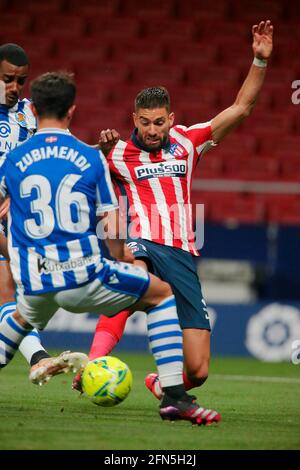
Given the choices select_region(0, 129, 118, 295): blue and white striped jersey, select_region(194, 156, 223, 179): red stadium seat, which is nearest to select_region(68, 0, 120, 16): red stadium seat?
select_region(194, 156, 223, 179): red stadium seat

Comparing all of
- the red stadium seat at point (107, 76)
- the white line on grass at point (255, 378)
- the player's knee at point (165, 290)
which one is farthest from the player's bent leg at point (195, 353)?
the red stadium seat at point (107, 76)

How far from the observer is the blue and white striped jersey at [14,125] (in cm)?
668

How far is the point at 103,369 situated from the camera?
585cm

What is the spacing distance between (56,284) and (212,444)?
115 centimetres

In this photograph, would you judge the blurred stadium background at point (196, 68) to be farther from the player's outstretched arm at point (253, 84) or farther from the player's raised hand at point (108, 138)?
A: the player's raised hand at point (108, 138)

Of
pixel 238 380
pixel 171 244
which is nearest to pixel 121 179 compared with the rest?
pixel 171 244

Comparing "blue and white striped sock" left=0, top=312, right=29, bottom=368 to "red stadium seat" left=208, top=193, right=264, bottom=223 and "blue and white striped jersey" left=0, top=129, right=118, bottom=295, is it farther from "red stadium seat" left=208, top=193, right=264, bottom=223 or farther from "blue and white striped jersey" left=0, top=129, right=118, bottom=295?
"red stadium seat" left=208, top=193, right=264, bottom=223

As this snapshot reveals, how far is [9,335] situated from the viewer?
566 centimetres

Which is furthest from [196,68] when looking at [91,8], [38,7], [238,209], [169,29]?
[238,209]

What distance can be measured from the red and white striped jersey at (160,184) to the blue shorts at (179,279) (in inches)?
Answer: 4.5

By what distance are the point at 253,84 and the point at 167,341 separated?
2048mm

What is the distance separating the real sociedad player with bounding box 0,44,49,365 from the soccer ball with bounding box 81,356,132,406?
55 cm

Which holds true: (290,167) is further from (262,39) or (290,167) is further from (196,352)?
(196,352)

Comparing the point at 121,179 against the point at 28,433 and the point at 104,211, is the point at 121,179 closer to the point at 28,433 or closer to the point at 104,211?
the point at 104,211
